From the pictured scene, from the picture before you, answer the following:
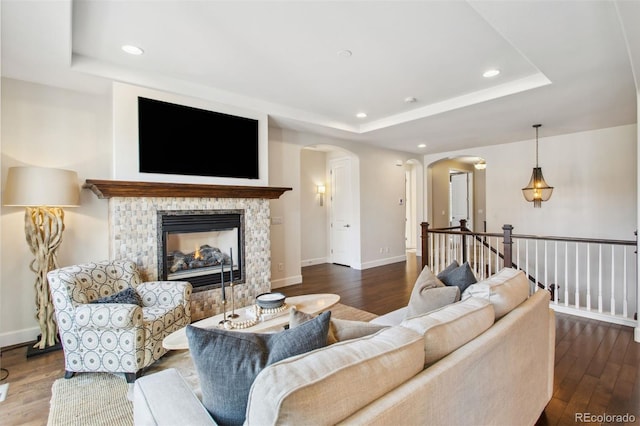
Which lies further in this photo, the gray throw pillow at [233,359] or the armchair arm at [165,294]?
the armchair arm at [165,294]

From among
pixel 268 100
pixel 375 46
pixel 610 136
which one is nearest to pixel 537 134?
pixel 610 136

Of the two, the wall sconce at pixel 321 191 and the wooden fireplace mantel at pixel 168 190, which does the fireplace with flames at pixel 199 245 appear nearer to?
the wooden fireplace mantel at pixel 168 190

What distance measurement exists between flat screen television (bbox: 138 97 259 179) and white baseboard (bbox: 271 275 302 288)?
181cm

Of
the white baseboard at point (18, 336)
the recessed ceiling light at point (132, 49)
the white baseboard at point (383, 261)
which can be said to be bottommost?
the white baseboard at point (18, 336)

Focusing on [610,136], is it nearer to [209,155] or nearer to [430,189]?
[430,189]

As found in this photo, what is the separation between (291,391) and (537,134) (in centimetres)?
644

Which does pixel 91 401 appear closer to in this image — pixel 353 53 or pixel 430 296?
pixel 430 296

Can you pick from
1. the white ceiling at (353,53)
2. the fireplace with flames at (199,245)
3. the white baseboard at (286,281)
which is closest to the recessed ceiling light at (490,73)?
the white ceiling at (353,53)

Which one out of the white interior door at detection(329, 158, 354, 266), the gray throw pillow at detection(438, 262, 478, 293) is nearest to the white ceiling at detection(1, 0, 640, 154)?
the gray throw pillow at detection(438, 262, 478, 293)

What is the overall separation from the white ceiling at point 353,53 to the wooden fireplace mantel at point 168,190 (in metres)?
1.07

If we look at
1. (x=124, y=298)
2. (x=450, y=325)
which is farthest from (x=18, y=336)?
(x=450, y=325)

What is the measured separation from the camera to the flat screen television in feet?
11.3

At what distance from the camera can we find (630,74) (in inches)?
119

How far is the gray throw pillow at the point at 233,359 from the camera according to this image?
972mm
